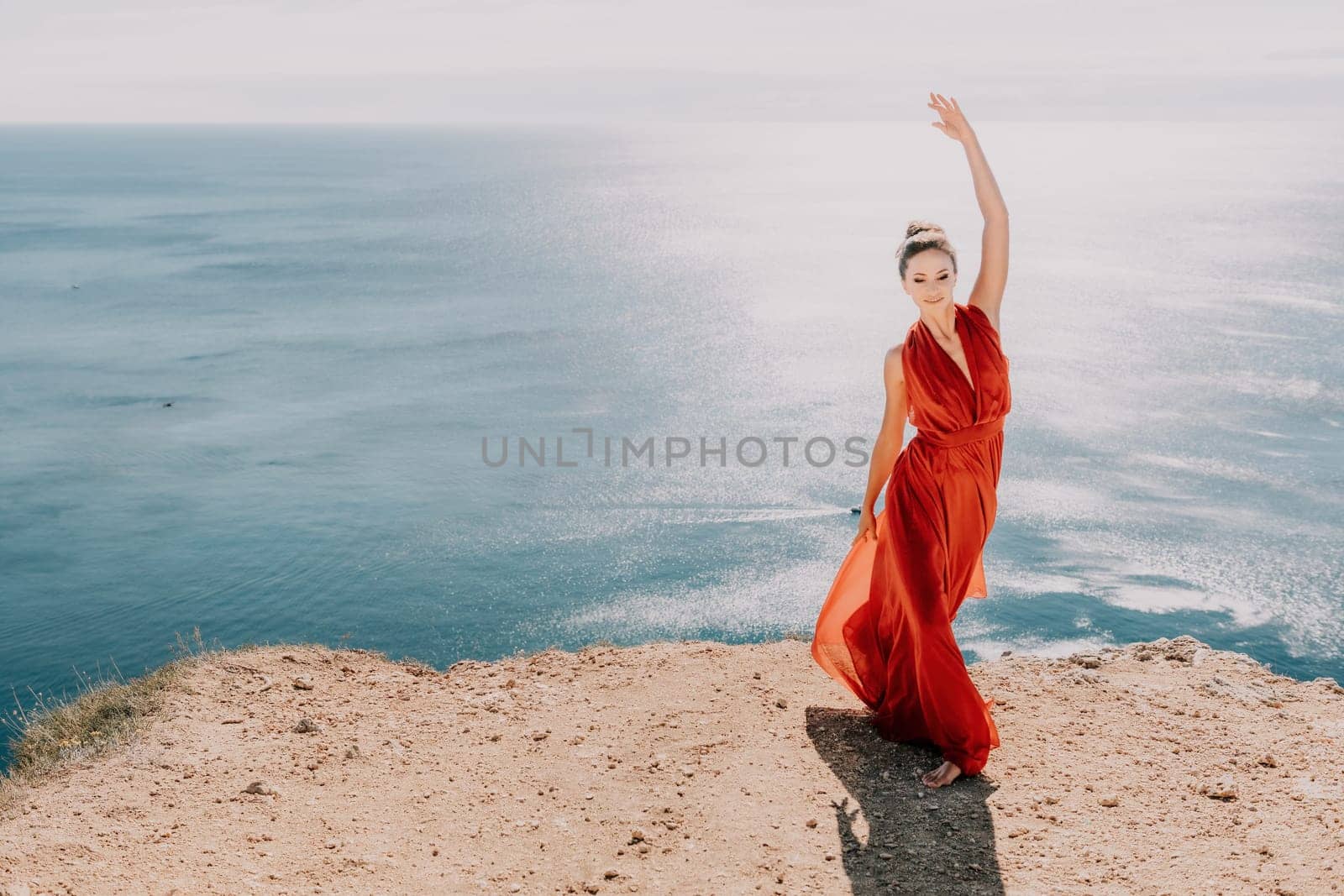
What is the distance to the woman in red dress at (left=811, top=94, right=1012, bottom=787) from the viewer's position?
20.5 feet

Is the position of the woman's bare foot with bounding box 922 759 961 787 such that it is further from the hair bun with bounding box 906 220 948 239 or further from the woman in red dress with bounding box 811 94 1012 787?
the hair bun with bounding box 906 220 948 239

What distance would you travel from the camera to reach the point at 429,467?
38750 mm

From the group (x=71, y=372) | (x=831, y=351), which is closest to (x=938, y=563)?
(x=831, y=351)

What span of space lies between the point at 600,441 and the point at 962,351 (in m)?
37.1

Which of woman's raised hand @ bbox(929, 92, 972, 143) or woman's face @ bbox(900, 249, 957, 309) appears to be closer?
woman's face @ bbox(900, 249, 957, 309)

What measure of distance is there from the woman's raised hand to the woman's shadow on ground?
13.1ft

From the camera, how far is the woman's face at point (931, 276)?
20.1ft

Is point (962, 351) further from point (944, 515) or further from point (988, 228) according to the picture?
point (944, 515)

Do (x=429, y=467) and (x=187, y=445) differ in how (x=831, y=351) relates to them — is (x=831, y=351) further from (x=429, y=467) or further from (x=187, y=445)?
(x=187, y=445)

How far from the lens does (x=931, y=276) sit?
6.15m

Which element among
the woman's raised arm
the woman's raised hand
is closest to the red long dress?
the woman's raised arm

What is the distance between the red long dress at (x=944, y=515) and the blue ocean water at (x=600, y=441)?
19133mm

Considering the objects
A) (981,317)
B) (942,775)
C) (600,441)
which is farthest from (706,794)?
(600,441)

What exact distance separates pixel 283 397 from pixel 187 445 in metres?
7.96
